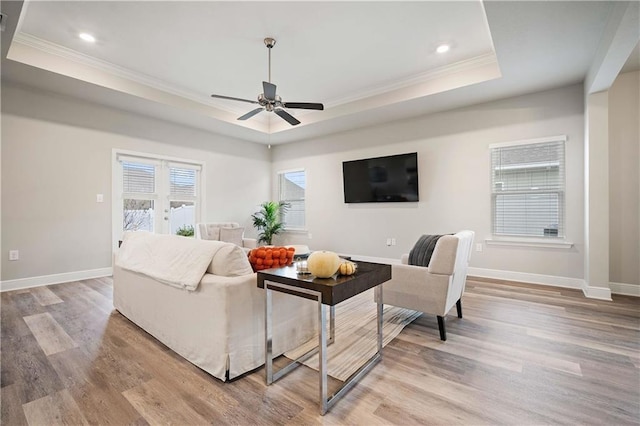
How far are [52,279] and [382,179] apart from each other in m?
5.35

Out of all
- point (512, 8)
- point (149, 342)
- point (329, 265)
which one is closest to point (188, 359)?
point (149, 342)

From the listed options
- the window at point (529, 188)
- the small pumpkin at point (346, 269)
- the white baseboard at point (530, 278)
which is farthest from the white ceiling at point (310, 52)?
the white baseboard at point (530, 278)

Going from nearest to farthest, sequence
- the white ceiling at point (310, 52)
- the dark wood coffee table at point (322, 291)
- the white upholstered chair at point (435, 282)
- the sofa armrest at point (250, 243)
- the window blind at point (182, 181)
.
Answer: the dark wood coffee table at point (322, 291) → the white upholstered chair at point (435, 282) → the white ceiling at point (310, 52) → the sofa armrest at point (250, 243) → the window blind at point (182, 181)

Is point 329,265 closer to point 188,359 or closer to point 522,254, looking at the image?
point 188,359

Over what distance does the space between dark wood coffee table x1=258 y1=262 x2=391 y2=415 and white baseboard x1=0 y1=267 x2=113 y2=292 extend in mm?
4098

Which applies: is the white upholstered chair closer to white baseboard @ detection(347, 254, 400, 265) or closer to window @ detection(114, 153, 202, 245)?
white baseboard @ detection(347, 254, 400, 265)

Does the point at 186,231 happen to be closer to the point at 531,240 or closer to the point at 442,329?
the point at 442,329

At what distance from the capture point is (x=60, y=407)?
1580 millimetres

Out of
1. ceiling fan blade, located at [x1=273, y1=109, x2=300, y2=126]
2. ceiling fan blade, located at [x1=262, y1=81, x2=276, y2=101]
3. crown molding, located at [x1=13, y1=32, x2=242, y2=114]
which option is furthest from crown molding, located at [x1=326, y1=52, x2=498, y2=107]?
crown molding, located at [x1=13, y1=32, x2=242, y2=114]

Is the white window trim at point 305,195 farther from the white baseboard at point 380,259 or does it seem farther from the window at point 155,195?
the window at point 155,195

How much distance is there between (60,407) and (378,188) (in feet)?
16.1

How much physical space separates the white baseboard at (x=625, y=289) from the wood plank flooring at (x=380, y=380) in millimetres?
1140

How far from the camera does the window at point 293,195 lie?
22.3 ft

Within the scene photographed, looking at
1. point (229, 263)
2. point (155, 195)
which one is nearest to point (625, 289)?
point (229, 263)
